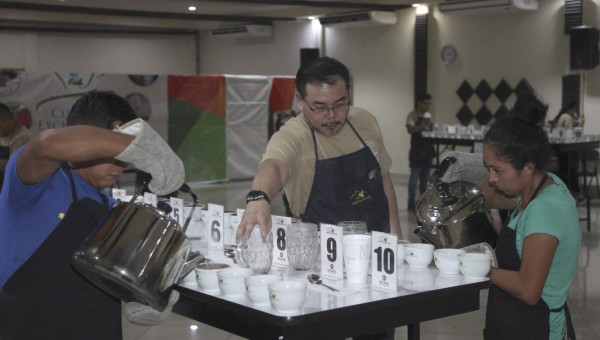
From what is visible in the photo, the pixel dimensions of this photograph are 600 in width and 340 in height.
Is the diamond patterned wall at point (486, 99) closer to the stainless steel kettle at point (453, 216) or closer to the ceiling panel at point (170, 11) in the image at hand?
the ceiling panel at point (170, 11)

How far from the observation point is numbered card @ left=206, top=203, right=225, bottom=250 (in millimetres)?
3127

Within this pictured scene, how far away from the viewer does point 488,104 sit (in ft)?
43.3

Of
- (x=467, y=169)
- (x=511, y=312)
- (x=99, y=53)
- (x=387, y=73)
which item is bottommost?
(x=511, y=312)

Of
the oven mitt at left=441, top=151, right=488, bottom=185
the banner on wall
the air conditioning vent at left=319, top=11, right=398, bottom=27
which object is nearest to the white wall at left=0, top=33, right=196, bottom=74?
the air conditioning vent at left=319, top=11, right=398, bottom=27

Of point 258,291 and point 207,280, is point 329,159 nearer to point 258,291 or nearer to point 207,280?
point 207,280

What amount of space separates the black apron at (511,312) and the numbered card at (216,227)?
1058mm

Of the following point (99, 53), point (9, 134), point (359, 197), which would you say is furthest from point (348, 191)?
point (99, 53)

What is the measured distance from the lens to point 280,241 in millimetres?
2805

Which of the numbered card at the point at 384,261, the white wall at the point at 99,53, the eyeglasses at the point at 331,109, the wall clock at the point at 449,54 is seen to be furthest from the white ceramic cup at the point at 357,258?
the white wall at the point at 99,53

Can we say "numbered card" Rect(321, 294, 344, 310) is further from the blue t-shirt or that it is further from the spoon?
the blue t-shirt

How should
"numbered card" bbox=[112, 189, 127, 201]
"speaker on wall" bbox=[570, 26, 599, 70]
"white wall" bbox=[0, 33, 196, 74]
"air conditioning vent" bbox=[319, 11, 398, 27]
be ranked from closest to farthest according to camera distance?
"numbered card" bbox=[112, 189, 127, 201] → "speaker on wall" bbox=[570, 26, 599, 70] → "air conditioning vent" bbox=[319, 11, 398, 27] → "white wall" bbox=[0, 33, 196, 74]

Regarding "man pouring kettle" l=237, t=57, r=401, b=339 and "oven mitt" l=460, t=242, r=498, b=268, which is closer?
"oven mitt" l=460, t=242, r=498, b=268

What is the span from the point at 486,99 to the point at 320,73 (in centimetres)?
1065

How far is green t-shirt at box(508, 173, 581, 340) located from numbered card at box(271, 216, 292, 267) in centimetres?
79
